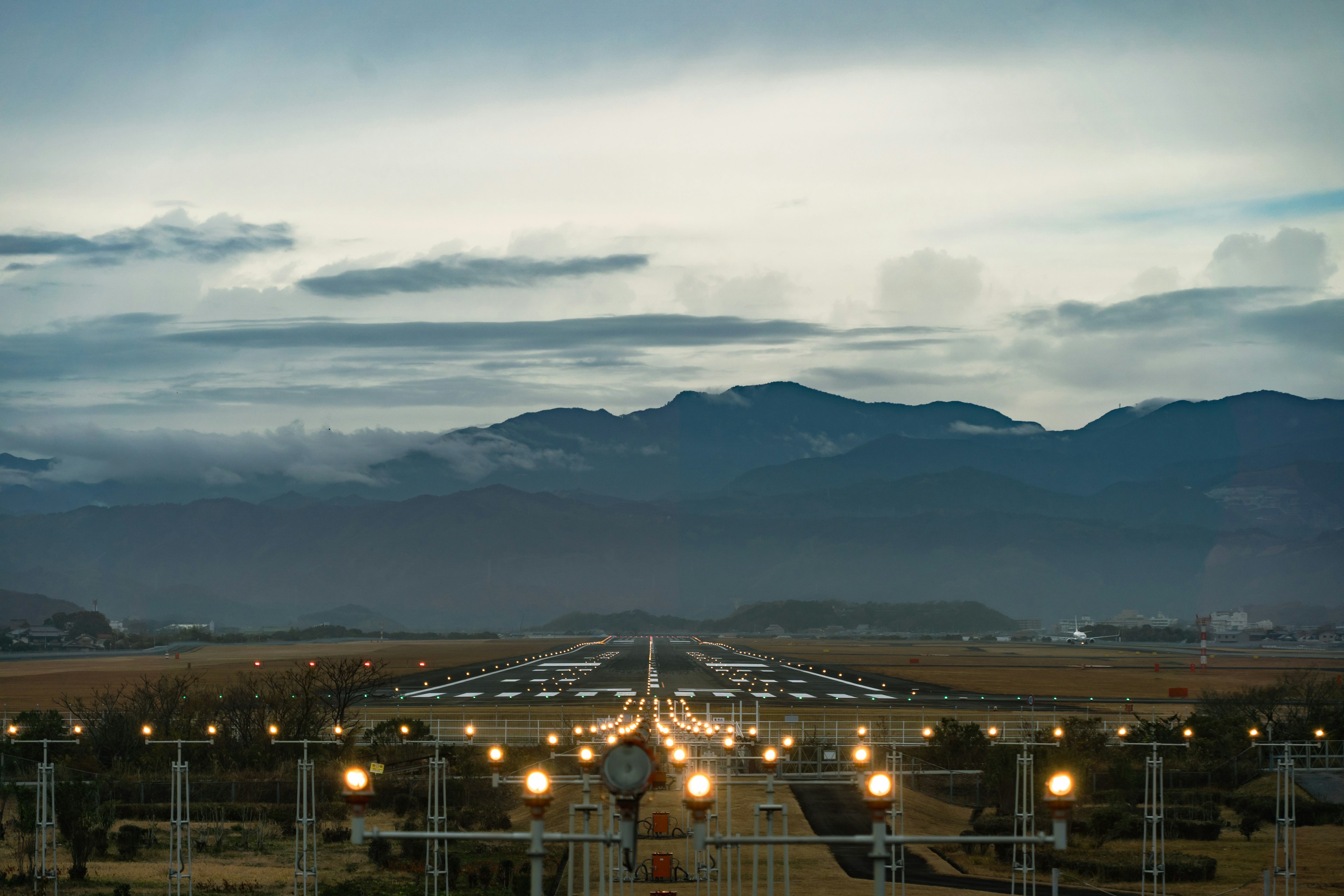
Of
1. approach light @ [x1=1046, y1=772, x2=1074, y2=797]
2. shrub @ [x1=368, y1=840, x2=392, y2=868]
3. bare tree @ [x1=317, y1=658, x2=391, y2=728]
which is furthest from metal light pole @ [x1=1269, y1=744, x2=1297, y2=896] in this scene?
bare tree @ [x1=317, y1=658, x2=391, y2=728]

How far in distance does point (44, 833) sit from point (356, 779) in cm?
2171

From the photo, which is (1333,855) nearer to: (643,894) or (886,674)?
(643,894)

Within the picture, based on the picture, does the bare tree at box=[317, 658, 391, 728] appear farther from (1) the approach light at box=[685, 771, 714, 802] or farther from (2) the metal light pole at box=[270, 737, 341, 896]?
(1) the approach light at box=[685, 771, 714, 802]

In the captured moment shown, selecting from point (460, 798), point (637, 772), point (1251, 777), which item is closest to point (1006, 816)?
point (1251, 777)

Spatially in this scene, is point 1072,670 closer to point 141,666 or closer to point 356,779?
point 141,666

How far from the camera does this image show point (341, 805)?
5291 centimetres

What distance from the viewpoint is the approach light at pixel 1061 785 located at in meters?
14.6

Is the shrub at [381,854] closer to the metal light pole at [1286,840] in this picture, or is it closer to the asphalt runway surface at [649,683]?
the metal light pole at [1286,840]

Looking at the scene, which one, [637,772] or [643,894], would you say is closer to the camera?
[637,772]

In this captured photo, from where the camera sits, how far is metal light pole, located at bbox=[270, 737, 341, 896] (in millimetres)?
32938

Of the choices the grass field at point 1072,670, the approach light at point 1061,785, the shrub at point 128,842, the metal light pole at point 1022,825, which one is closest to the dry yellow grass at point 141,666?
the grass field at point 1072,670

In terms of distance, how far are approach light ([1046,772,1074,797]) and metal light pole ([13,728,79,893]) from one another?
22.8 meters

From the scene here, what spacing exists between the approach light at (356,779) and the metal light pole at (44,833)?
57.0ft

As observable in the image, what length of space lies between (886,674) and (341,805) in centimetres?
8812
